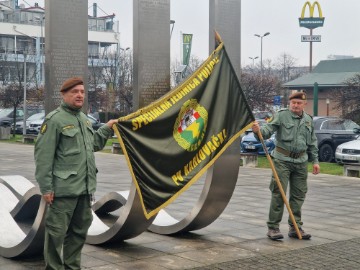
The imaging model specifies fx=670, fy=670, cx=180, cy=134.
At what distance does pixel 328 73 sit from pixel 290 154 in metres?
42.6

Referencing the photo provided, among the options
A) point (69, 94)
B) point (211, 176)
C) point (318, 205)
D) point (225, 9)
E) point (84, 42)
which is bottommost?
point (318, 205)

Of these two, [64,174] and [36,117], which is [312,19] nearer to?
[36,117]

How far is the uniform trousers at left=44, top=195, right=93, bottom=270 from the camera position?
5895 millimetres

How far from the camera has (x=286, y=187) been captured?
8.39 m

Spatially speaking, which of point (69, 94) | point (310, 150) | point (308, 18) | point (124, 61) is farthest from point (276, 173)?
point (124, 61)

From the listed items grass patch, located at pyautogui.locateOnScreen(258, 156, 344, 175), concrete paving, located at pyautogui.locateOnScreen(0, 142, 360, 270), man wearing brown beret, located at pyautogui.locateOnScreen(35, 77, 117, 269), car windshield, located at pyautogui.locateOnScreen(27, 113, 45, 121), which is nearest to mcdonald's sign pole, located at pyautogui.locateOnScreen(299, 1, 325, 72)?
car windshield, located at pyautogui.locateOnScreen(27, 113, 45, 121)

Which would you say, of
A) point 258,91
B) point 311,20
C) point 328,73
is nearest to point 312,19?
point 311,20

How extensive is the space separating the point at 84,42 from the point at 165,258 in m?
2.82

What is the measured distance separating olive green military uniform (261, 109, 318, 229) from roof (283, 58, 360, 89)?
125ft

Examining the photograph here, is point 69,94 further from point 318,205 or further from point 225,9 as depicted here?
point 318,205

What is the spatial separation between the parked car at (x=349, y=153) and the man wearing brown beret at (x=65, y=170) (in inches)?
536

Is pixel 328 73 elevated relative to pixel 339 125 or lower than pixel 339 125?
elevated

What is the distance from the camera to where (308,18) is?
131 ft

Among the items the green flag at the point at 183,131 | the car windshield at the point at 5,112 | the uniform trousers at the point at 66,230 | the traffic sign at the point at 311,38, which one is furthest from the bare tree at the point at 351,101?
the car windshield at the point at 5,112
